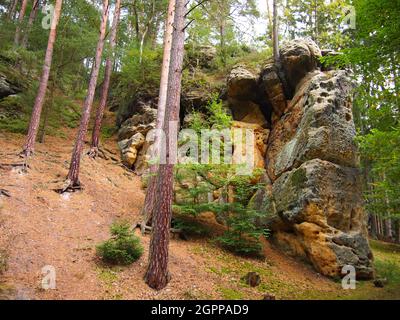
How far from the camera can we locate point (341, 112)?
12.6 meters

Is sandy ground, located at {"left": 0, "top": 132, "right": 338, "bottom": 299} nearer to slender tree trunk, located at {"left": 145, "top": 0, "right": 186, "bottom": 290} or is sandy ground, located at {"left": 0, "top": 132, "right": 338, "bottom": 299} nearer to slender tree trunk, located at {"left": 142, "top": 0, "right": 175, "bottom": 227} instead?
slender tree trunk, located at {"left": 145, "top": 0, "right": 186, "bottom": 290}

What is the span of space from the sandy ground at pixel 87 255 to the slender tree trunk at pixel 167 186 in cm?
43

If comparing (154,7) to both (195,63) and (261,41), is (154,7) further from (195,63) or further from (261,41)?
(261,41)

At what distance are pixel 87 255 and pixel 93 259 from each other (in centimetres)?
25

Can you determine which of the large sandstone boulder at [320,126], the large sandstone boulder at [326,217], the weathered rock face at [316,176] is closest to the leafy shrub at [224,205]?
the large sandstone boulder at [326,217]

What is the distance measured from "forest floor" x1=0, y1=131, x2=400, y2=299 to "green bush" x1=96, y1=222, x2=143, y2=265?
242 mm

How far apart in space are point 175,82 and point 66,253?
5.81 metres

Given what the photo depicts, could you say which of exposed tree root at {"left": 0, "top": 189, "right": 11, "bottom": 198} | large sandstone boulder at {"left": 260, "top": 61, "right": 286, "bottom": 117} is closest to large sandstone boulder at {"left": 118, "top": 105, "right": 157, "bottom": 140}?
large sandstone boulder at {"left": 260, "top": 61, "right": 286, "bottom": 117}

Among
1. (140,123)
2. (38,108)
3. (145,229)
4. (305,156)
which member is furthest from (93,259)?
(140,123)

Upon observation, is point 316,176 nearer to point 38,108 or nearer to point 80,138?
point 80,138

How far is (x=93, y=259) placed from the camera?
26.3 feet

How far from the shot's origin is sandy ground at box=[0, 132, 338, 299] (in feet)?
22.4

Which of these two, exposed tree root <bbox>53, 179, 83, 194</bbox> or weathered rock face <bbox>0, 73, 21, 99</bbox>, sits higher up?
weathered rock face <bbox>0, 73, 21, 99</bbox>
